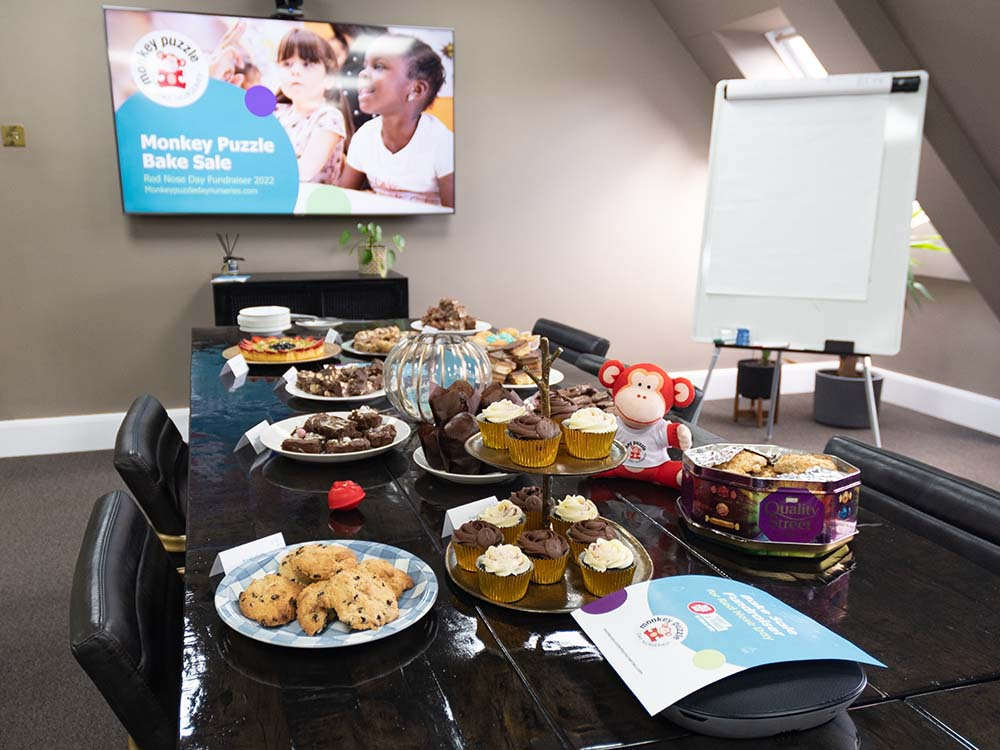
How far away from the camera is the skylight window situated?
4527 mm

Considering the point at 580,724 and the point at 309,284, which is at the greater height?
the point at 309,284

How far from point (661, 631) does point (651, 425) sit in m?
0.59

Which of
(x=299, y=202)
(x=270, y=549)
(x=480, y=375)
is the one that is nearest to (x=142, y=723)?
(x=270, y=549)

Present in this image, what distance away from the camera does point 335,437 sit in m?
1.55

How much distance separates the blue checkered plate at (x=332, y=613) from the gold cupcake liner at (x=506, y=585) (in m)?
0.07

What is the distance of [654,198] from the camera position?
16.0 feet

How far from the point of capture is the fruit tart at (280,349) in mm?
2293

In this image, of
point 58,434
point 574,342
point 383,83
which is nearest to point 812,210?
point 574,342

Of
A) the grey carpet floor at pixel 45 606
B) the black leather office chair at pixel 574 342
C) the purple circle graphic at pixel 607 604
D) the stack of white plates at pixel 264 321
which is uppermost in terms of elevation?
the stack of white plates at pixel 264 321

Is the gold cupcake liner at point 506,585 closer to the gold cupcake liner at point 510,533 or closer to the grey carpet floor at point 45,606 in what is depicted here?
the gold cupcake liner at point 510,533

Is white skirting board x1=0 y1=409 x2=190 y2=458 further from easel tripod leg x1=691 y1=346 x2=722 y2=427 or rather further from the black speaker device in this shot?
the black speaker device

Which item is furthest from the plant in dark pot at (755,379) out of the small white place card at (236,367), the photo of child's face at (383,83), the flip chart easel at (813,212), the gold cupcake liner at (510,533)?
the gold cupcake liner at (510,533)

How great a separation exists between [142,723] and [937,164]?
13.3 feet

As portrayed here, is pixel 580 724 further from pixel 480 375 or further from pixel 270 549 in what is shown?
pixel 480 375
